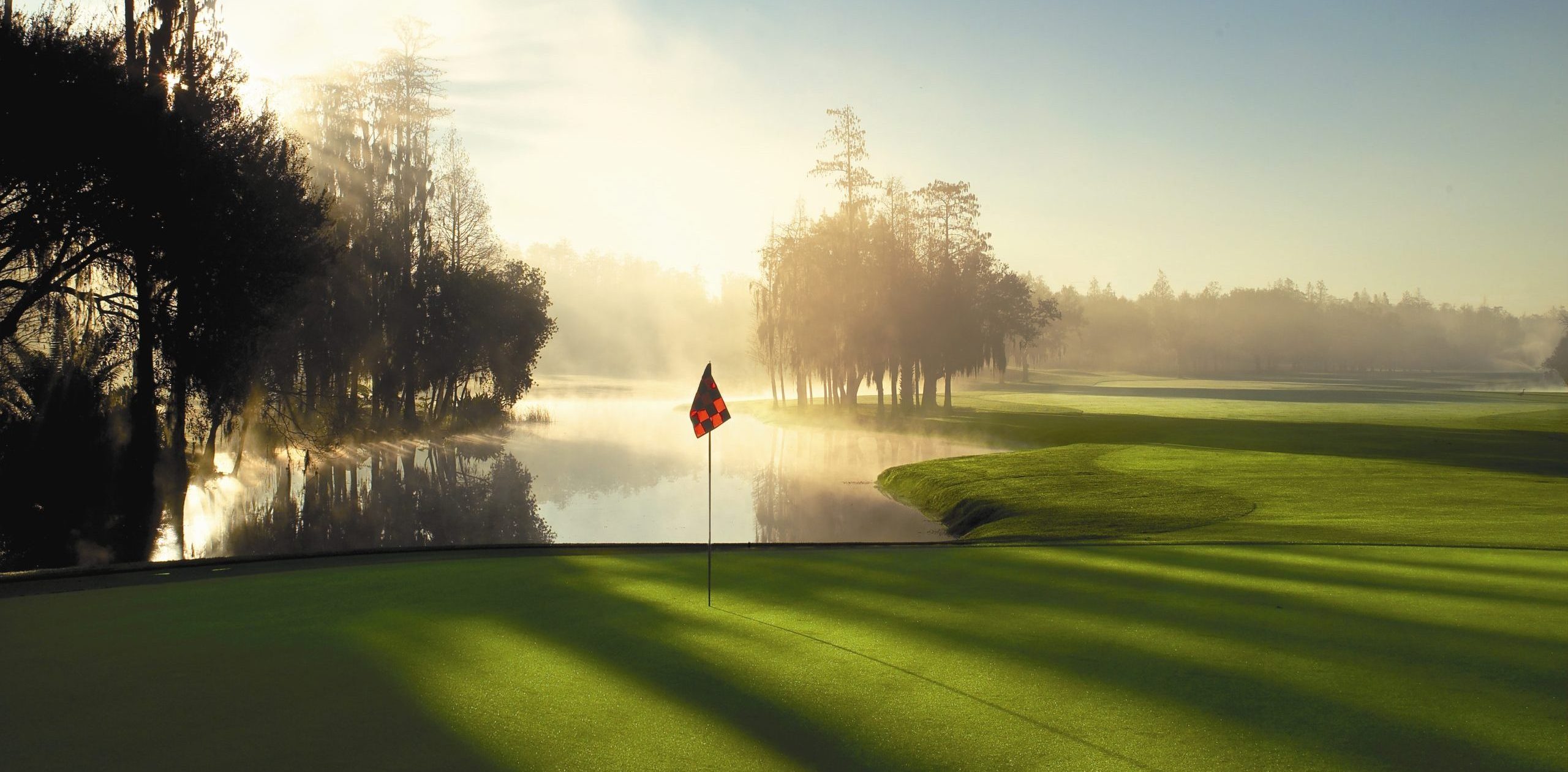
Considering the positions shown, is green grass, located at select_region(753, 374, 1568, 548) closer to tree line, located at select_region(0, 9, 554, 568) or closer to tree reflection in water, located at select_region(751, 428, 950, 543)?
tree reflection in water, located at select_region(751, 428, 950, 543)

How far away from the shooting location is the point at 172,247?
71.3 feet

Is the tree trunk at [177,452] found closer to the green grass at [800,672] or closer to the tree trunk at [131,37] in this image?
the tree trunk at [131,37]

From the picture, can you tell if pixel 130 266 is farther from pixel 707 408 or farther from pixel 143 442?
pixel 707 408

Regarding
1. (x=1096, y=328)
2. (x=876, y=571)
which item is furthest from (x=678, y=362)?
(x=876, y=571)

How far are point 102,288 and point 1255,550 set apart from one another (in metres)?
24.3

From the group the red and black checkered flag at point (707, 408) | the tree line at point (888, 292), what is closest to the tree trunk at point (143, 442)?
the red and black checkered flag at point (707, 408)

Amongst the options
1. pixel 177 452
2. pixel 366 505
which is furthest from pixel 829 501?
pixel 177 452

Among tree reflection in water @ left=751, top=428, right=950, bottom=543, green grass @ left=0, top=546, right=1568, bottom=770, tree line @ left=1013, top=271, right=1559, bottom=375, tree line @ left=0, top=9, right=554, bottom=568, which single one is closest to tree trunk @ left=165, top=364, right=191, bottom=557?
tree line @ left=0, top=9, right=554, bottom=568

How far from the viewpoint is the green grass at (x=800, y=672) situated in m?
5.45

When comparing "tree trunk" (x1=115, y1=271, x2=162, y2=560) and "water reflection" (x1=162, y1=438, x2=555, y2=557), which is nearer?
"tree trunk" (x1=115, y1=271, x2=162, y2=560)

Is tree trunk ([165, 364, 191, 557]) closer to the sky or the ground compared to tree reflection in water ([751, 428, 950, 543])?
closer to the sky

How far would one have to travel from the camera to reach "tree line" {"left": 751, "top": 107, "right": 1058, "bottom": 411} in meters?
57.8

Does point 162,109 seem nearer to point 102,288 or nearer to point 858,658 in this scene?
point 102,288

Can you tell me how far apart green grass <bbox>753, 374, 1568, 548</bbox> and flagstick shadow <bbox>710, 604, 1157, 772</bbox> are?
9.94m
